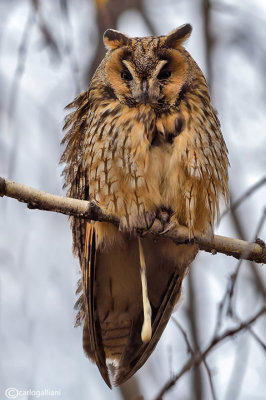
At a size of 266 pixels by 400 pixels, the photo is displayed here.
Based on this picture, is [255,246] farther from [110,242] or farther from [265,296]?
[265,296]

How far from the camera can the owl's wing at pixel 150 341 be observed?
330 centimetres

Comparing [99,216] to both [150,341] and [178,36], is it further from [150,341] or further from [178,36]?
[178,36]

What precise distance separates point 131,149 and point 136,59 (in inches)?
Answer: 18.6

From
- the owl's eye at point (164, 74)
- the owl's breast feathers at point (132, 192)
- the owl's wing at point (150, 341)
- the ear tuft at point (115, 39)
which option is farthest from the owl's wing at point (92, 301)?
the ear tuft at point (115, 39)

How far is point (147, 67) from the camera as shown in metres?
3.12

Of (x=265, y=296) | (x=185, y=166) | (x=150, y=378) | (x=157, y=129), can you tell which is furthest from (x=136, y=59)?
(x=150, y=378)

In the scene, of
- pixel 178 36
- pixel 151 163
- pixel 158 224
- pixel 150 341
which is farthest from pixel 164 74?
pixel 150 341

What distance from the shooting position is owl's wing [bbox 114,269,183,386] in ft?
10.8

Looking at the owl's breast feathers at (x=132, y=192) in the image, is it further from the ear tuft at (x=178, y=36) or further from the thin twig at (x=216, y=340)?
the thin twig at (x=216, y=340)

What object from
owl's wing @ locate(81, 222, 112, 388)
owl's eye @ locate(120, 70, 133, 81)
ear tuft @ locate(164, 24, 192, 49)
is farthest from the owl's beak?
owl's wing @ locate(81, 222, 112, 388)

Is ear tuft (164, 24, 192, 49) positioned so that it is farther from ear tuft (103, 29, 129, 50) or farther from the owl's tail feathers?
the owl's tail feathers

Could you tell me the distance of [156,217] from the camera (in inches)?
118

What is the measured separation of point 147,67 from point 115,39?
34cm

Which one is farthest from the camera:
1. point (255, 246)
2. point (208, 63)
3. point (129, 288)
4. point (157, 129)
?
point (208, 63)
